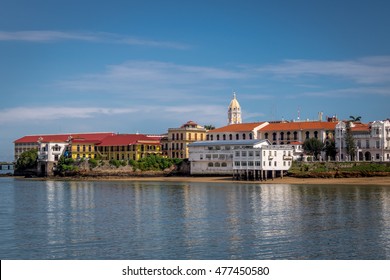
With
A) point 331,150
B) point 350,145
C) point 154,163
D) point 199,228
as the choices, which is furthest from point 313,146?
point 199,228

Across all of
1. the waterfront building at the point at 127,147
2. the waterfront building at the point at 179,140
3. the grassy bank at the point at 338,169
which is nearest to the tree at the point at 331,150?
the grassy bank at the point at 338,169

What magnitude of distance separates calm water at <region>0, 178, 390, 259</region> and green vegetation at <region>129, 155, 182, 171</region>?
173 feet

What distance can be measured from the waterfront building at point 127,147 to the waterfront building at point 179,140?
2.64 m

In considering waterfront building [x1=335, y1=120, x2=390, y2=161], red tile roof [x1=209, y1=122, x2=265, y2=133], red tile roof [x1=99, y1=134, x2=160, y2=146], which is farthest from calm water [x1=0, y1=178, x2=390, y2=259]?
red tile roof [x1=99, y1=134, x2=160, y2=146]

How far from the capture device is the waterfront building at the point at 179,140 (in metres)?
127

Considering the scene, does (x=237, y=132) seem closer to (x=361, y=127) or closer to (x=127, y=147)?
(x=127, y=147)

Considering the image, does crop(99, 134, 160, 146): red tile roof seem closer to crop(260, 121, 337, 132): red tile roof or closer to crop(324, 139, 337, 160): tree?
crop(260, 121, 337, 132): red tile roof

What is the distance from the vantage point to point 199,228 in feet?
132

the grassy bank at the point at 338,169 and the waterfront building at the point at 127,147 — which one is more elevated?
the waterfront building at the point at 127,147

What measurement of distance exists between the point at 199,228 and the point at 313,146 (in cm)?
6974

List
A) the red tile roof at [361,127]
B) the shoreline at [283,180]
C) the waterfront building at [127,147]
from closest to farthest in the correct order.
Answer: the shoreline at [283,180] → the red tile roof at [361,127] → the waterfront building at [127,147]

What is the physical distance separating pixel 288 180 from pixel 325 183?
25.4 feet

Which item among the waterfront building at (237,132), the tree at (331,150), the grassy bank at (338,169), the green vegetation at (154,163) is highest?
the waterfront building at (237,132)

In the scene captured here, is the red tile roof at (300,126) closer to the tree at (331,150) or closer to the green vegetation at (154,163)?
the tree at (331,150)
